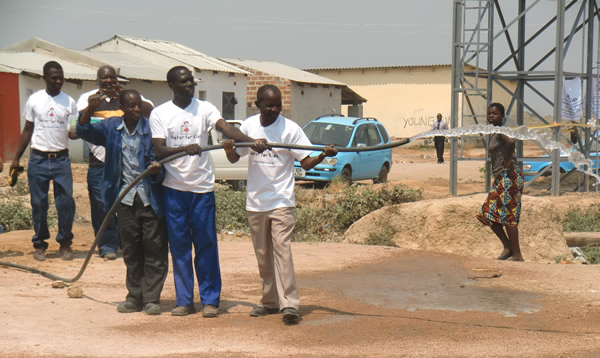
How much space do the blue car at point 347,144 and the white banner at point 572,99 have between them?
490 centimetres

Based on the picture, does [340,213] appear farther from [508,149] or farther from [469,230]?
[508,149]

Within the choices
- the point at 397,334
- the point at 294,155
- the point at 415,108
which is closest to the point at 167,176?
the point at 294,155

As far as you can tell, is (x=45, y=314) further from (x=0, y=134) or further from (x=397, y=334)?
(x=0, y=134)

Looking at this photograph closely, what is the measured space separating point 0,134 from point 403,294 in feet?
66.9

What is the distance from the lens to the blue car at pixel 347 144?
1931 centimetres

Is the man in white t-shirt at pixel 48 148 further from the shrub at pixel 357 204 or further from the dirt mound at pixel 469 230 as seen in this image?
the shrub at pixel 357 204

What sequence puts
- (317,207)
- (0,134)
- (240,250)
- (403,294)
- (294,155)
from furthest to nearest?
1. (0,134)
2. (317,207)
3. (240,250)
4. (403,294)
5. (294,155)

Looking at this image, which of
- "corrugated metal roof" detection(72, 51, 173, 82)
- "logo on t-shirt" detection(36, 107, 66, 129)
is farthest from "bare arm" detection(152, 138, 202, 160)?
"corrugated metal roof" detection(72, 51, 173, 82)

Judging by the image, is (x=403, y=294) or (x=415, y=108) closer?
(x=403, y=294)

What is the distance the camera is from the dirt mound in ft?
→ 33.8

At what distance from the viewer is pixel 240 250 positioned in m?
9.91

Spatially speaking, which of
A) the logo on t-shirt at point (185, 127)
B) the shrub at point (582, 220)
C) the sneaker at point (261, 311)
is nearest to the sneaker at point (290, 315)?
the sneaker at point (261, 311)

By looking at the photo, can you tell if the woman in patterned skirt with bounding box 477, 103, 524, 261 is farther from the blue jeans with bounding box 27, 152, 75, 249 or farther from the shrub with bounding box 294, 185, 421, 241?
the blue jeans with bounding box 27, 152, 75, 249

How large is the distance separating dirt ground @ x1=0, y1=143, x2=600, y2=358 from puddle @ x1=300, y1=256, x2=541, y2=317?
0.01m
